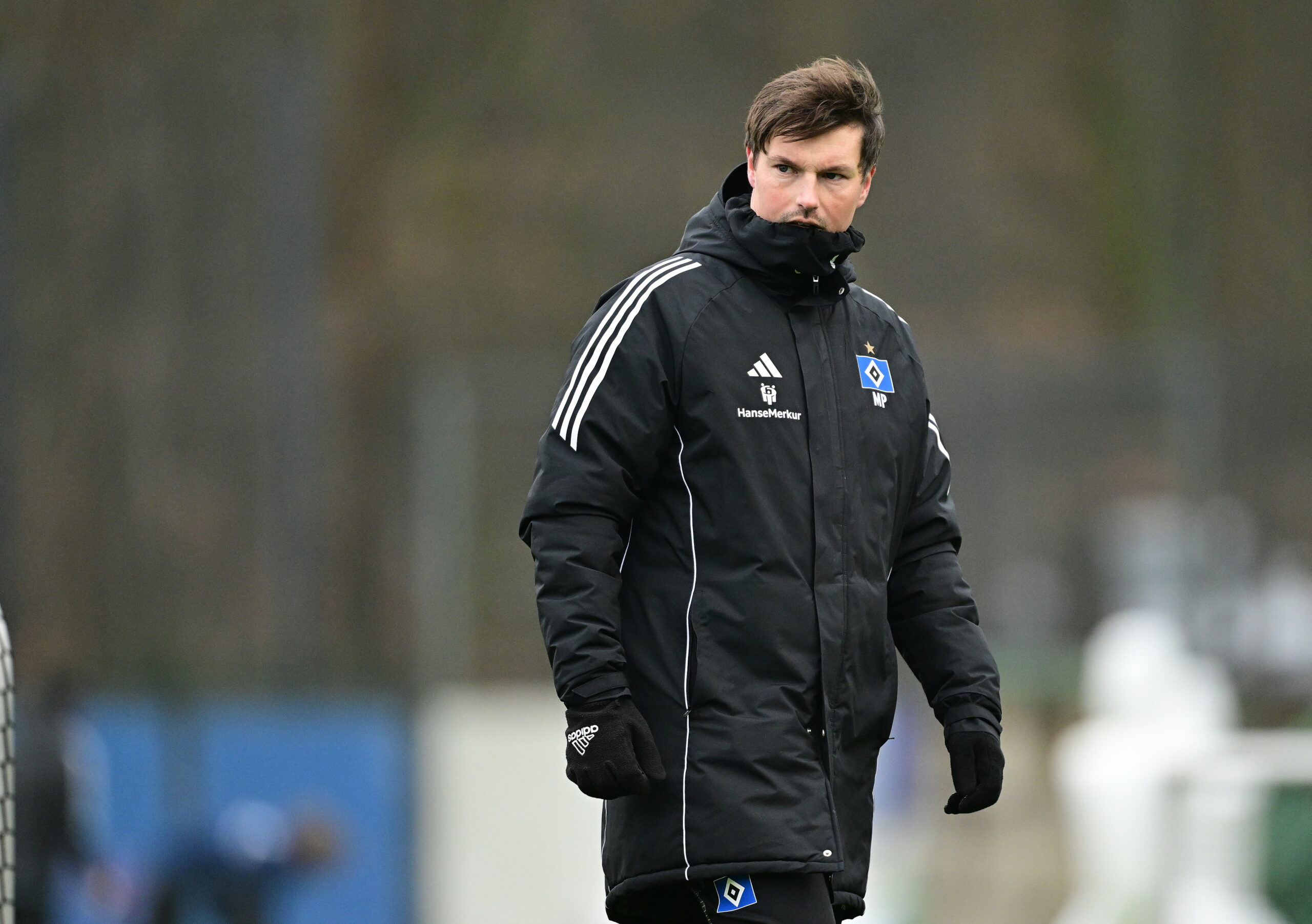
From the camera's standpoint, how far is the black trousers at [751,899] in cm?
318

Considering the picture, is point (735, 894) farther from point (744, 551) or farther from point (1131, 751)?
point (1131, 751)

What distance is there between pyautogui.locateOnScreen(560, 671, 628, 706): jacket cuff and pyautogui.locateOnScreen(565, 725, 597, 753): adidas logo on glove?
0.13 feet

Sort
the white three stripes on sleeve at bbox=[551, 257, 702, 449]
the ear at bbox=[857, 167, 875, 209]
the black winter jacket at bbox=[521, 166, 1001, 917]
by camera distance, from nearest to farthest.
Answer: the black winter jacket at bbox=[521, 166, 1001, 917], the white three stripes on sleeve at bbox=[551, 257, 702, 449], the ear at bbox=[857, 167, 875, 209]

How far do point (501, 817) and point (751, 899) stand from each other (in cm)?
661

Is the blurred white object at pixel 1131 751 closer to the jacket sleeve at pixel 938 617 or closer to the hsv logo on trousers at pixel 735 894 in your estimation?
the jacket sleeve at pixel 938 617

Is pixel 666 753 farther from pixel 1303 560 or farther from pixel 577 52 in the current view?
pixel 577 52

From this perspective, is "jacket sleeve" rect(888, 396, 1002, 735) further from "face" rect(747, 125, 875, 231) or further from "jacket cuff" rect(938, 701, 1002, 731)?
"face" rect(747, 125, 875, 231)

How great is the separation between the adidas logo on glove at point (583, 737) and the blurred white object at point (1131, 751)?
5152 mm

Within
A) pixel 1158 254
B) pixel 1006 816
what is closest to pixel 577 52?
pixel 1158 254

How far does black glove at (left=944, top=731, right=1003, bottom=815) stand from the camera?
3.44 metres

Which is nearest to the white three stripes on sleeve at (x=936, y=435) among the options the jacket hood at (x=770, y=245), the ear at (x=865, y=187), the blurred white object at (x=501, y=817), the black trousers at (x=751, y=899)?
the jacket hood at (x=770, y=245)

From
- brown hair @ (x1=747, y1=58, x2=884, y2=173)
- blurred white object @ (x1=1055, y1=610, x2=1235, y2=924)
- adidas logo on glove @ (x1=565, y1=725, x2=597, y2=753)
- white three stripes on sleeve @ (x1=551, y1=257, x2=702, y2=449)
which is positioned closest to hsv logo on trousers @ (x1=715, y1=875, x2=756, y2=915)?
adidas logo on glove @ (x1=565, y1=725, x2=597, y2=753)

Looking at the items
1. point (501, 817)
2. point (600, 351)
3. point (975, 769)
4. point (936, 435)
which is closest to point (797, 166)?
point (600, 351)

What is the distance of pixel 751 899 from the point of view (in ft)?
10.4
